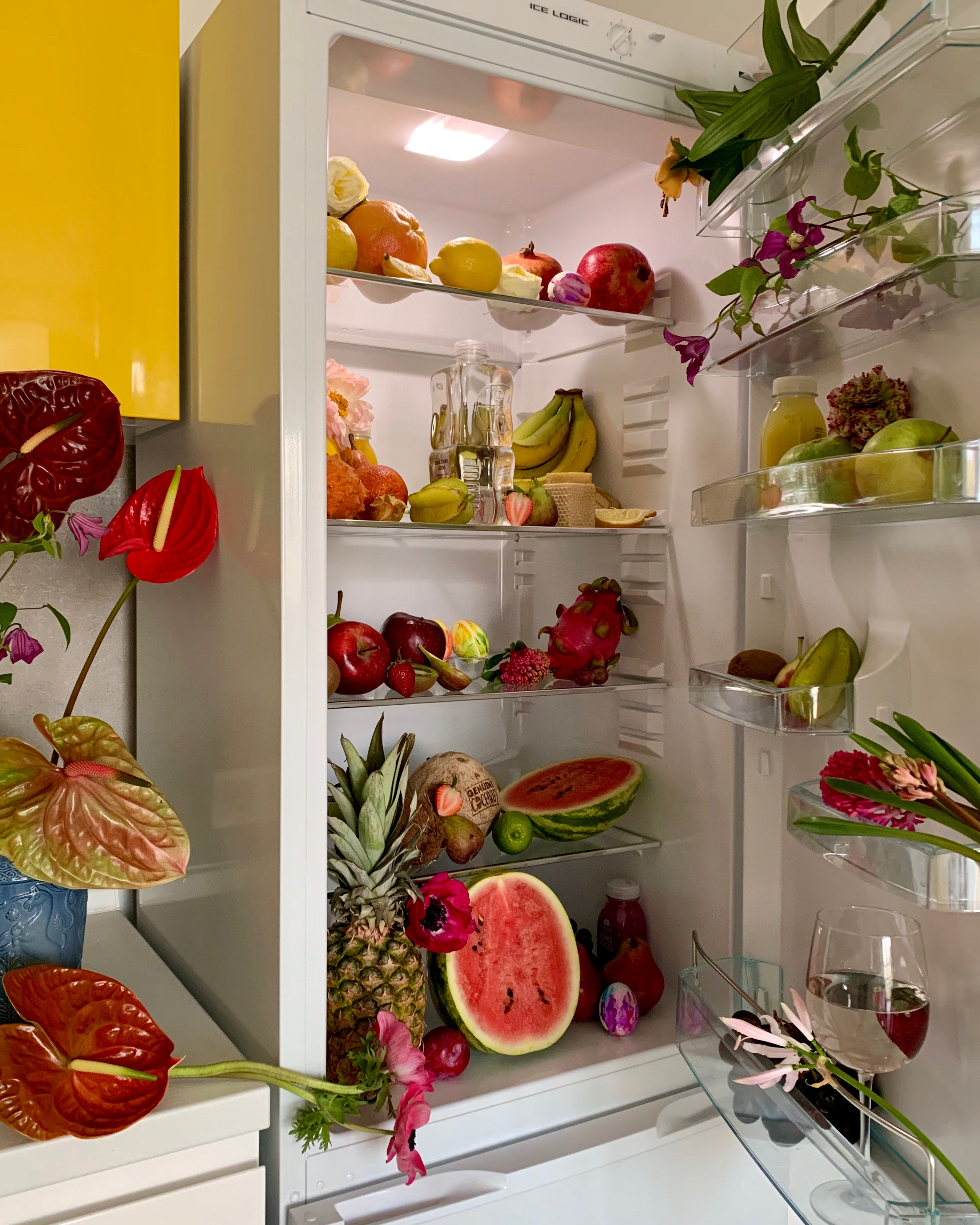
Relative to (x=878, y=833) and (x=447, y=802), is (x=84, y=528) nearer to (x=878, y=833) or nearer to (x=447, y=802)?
(x=447, y=802)

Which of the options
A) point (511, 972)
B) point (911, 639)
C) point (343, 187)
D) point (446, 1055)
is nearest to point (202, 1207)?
point (446, 1055)

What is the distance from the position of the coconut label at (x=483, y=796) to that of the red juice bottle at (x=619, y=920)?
0.24 metres

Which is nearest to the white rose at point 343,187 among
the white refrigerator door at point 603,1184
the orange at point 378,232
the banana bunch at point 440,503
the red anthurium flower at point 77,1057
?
the orange at point 378,232

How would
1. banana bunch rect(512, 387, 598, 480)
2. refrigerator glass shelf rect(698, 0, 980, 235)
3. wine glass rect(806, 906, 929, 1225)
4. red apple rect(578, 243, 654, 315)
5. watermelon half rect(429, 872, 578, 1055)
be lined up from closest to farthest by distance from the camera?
refrigerator glass shelf rect(698, 0, 980, 235)
wine glass rect(806, 906, 929, 1225)
watermelon half rect(429, 872, 578, 1055)
red apple rect(578, 243, 654, 315)
banana bunch rect(512, 387, 598, 480)

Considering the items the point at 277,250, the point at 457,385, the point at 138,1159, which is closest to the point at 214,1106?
the point at 138,1159

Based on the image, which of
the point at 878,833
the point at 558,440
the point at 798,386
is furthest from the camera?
the point at 558,440

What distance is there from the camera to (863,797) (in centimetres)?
83

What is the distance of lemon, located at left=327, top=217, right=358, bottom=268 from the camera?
50.7 inches

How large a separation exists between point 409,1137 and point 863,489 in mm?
806

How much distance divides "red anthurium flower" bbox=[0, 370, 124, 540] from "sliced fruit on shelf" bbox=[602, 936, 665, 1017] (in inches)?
38.2

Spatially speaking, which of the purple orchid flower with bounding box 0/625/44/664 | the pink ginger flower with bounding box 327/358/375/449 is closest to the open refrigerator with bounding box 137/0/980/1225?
the pink ginger flower with bounding box 327/358/375/449

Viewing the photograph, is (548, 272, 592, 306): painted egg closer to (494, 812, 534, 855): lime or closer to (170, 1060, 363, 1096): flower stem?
(494, 812, 534, 855): lime

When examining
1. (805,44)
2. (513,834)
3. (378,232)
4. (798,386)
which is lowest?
(513,834)

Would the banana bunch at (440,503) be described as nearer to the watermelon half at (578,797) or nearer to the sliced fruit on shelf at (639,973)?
the watermelon half at (578,797)
